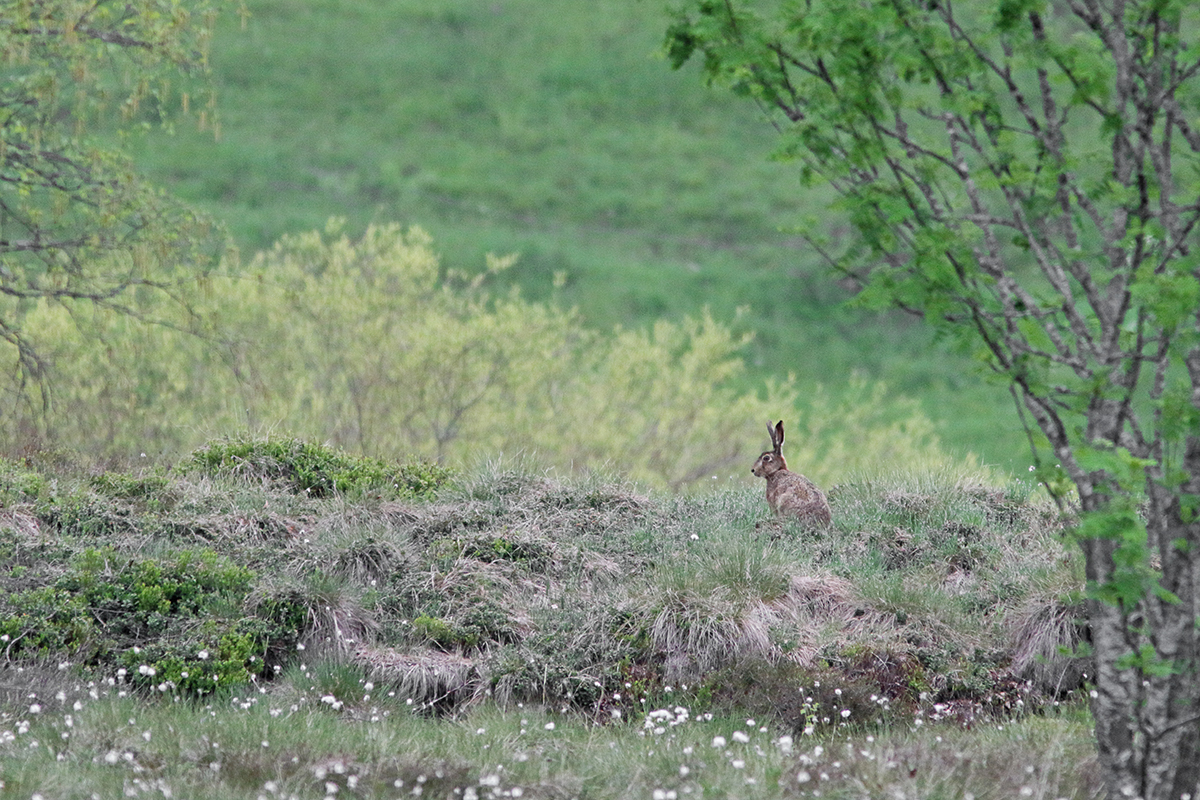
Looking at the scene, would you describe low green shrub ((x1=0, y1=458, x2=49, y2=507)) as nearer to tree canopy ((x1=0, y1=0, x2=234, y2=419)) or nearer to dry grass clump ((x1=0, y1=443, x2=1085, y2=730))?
dry grass clump ((x1=0, y1=443, x2=1085, y2=730))

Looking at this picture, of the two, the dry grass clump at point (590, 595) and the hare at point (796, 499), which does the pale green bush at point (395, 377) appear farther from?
the dry grass clump at point (590, 595)

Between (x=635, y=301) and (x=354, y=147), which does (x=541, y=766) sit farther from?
(x=354, y=147)

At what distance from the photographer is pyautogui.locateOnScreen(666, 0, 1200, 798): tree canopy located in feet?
15.6

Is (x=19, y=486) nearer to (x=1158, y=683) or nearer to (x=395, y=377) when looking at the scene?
(x=1158, y=683)

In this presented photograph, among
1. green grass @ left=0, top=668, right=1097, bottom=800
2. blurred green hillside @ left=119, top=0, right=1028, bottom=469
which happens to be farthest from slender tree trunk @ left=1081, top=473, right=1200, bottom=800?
blurred green hillside @ left=119, top=0, right=1028, bottom=469

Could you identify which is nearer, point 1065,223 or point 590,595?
point 1065,223

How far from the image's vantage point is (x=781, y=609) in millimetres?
8641

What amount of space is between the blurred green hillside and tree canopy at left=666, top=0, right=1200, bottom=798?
3205 centimetres

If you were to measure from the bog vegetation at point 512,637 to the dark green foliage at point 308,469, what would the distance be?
4 centimetres

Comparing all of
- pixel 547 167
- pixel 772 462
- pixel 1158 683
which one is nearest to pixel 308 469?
pixel 772 462

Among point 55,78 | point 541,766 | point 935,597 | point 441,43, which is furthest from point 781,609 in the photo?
point 441,43

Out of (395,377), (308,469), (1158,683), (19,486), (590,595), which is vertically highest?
(1158,683)

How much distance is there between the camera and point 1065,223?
509 centimetres

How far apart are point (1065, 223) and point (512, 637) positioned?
4853 millimetres
